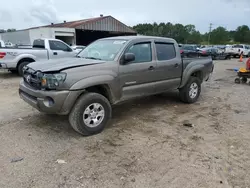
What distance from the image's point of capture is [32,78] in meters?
3.87

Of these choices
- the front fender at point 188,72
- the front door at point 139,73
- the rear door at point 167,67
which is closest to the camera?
the front door at point 139,73

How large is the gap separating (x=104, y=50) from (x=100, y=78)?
1020 millimetres

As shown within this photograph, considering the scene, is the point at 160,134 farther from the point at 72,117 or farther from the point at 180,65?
the point at 180,65

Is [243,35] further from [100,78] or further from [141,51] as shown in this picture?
[100,78]

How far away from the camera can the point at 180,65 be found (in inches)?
220

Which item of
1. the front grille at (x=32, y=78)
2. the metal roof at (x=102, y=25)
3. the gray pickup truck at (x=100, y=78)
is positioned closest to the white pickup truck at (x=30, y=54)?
the gray pickup truck at (x=100, y=78)

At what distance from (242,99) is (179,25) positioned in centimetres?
9679

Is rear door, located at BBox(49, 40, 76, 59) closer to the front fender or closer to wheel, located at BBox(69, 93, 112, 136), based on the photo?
the front fender

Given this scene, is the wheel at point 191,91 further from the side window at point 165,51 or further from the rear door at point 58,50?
the rear door at point 58,50

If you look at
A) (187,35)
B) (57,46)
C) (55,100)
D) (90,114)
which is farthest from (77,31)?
(187,35)

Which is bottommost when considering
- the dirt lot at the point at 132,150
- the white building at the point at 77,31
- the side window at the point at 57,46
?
the dirt lot at the point at 132,150

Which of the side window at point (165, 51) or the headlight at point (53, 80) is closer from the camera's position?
the headlight at point (53, 80)

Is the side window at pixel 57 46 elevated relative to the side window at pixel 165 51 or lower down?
elevated

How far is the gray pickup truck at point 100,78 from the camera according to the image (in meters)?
3.54
